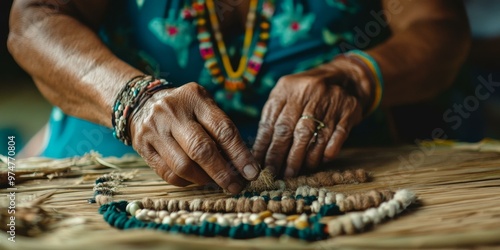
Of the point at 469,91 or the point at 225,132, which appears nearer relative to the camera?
the point at 225,132

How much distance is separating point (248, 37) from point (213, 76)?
128mm

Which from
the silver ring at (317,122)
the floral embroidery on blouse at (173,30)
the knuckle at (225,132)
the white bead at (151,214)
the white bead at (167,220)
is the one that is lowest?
the white bead at (151,214)

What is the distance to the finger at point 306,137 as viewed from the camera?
832 mm

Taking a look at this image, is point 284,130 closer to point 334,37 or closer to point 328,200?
point 328,200

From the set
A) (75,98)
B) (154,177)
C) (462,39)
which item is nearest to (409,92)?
(462,39)

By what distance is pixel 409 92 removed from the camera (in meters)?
1.17

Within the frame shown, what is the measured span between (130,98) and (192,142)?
160 millimetres

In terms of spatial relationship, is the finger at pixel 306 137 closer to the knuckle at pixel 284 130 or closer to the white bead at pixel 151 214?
the knuckle at pixel 284 130

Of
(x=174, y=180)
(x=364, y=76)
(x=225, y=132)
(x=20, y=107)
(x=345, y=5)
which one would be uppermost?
(x=345, y=5)

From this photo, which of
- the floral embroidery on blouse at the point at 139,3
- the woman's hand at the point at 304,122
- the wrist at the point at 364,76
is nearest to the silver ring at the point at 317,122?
the woman's hand at the point at 304,122

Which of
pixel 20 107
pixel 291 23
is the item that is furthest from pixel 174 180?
pixel 20 107

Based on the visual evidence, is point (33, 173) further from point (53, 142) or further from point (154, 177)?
point (53, 142)

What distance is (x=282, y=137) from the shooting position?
0.84 metres

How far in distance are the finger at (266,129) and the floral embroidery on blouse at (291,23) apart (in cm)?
31
